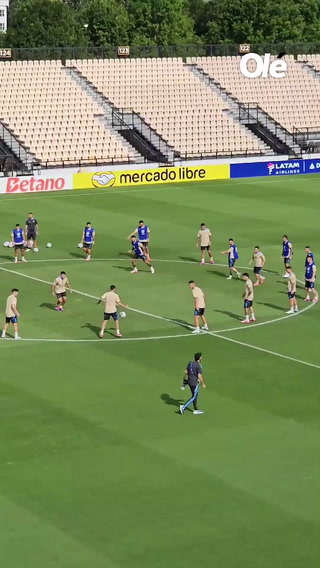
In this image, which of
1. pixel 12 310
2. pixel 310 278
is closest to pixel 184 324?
pixel 310 278

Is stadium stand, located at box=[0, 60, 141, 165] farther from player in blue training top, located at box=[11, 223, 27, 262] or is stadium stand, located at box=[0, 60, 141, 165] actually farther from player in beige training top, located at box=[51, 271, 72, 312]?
player in beige training top, located at box=[51, 271, 72, 312]

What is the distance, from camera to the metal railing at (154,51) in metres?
88.3

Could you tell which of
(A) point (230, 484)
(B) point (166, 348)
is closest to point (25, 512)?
(A) point (230, 484)

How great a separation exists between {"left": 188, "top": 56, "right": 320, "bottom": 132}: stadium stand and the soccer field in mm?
42926

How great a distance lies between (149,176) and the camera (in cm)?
7650

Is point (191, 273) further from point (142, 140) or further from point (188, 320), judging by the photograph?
point (142, 140)

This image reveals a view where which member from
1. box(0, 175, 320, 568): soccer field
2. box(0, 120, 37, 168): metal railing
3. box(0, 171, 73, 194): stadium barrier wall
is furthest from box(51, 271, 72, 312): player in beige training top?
box(0, 120, 37, 168): metal railing

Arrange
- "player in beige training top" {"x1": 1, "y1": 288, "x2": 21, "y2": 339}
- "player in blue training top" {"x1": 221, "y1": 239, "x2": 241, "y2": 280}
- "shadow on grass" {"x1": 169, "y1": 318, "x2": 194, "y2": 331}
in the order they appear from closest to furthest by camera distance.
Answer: "player in beige training top" {"x1": 1, "y1": 288, "x2": 21, "y2": 339}, "shadow on grass" {"x1": 169, "y1": 318, "x2": 194, "y2": 331}, "player in blue training top" {"x1": 221, "y1": 239, "x2": 241, "y2": 280}

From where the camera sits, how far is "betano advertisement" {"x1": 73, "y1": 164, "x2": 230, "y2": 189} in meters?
74.2

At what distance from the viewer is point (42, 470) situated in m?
26.1

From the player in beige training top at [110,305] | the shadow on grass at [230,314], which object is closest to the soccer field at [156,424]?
the shadow on grass at [230,314]

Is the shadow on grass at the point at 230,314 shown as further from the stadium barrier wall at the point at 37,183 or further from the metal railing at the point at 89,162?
the metal railing at the point at 89,162

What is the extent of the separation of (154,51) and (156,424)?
69.0 meters

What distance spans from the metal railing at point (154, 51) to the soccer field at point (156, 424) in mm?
39088
